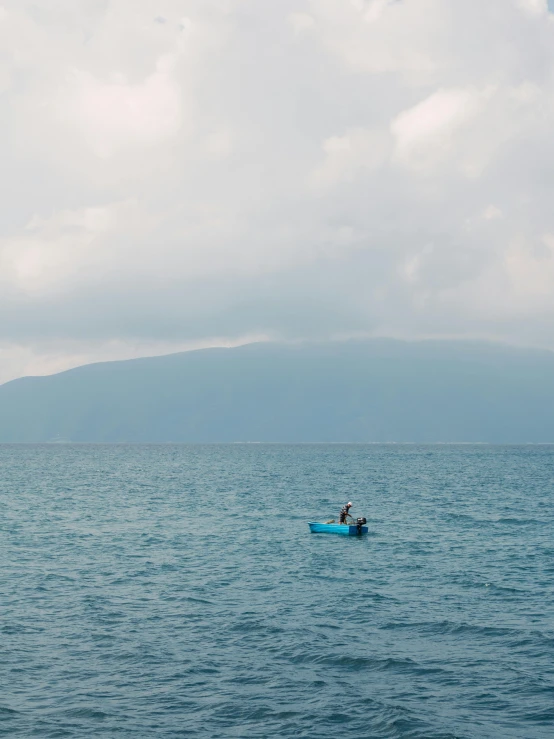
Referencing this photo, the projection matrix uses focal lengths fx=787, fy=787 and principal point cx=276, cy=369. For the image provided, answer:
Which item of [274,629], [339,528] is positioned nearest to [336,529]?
[339,528]

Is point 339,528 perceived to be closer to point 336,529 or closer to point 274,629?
point 336,529

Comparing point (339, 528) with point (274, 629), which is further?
point (339, 528)

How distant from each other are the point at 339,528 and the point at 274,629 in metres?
31.0

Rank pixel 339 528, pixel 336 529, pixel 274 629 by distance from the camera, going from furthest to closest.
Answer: pixel 336 529 → pixel 339 528 → pixel 274 629

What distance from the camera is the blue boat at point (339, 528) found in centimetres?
6419

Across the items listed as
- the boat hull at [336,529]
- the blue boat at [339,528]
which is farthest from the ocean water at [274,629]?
the boat hull at [336,529]

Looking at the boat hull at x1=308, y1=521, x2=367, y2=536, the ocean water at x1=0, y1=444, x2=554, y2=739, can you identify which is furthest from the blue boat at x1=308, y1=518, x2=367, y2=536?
the ocean water at x1=0, y1=444, x2=554, y2=739

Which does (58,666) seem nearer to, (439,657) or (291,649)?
(291,649)

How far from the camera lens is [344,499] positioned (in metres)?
99.6

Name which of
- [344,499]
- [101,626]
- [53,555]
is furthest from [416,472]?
[101,626]

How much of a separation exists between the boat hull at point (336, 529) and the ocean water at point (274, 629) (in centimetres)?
146

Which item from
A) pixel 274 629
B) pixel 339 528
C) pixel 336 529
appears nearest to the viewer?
pixel 274 629

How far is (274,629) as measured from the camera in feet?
112

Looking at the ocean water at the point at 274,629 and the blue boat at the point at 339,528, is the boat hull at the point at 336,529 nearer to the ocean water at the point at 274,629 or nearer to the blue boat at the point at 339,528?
the blue boat at the point at 339,528
